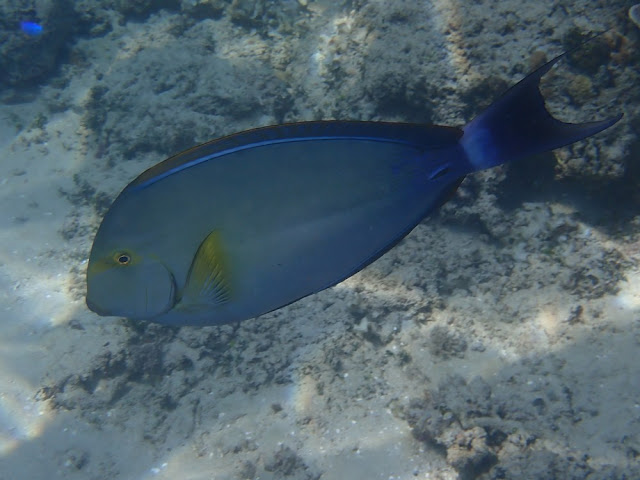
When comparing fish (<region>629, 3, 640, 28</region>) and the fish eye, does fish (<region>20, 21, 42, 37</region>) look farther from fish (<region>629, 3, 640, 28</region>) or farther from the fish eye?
fish (<region>629, 3, 640, 28</region>)

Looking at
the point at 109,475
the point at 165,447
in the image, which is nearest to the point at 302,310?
the point at 165,447

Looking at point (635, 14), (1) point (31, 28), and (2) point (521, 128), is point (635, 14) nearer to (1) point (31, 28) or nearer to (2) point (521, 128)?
(2) point (521, 128)

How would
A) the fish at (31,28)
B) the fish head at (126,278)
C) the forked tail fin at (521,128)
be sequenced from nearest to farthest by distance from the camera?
the forked tail fin at (521,128) < the fish head at (126,278) < the fish at (31,28)

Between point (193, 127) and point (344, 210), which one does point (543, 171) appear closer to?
point (344, 210)

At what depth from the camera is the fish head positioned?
1235mm

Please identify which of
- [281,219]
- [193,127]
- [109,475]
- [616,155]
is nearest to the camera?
[281,219]

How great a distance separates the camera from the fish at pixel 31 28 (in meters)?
7.06

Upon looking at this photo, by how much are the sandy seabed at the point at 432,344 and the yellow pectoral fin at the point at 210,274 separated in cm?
241

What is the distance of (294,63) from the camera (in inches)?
219

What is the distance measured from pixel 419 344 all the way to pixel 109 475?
2.77 metres

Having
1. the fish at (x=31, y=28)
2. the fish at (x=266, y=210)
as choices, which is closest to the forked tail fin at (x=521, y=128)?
the fish at (x=266, y=210)

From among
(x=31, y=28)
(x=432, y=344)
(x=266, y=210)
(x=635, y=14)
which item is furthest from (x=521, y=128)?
(x=31, y=28)

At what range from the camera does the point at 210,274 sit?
1202 millimetres

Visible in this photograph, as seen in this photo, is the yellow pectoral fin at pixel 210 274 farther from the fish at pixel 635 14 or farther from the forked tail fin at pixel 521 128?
the fish at pixel 635 14
